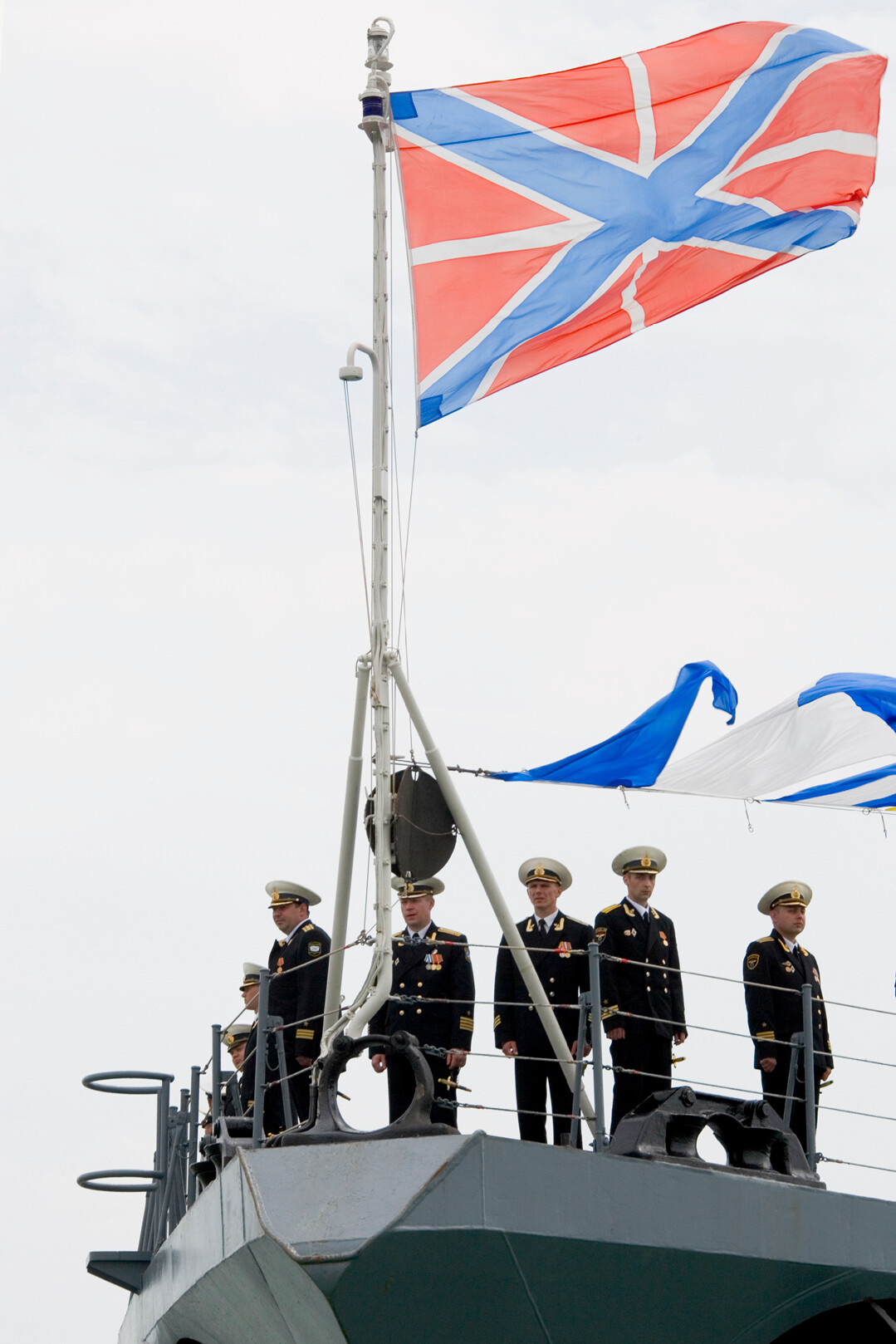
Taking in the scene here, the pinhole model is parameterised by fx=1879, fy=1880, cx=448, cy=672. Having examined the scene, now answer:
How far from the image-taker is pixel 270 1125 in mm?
10953

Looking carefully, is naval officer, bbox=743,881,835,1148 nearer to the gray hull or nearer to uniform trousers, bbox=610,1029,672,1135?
uniform trousers, bbox=610,1029,672,1135

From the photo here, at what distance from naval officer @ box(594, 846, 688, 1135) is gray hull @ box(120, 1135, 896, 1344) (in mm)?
2067

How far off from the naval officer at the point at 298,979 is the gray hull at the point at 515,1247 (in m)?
2.50

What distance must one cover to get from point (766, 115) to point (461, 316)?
9.27 feet

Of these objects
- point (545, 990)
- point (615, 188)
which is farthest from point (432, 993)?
point (615, 188)

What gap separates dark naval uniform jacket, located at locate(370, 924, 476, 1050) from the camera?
10742 mm

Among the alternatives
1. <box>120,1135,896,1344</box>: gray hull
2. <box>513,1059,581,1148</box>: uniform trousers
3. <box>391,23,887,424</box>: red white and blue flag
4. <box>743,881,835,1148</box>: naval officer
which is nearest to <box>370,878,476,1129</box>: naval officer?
<box>513,1059,581,1148</box>: uniform trousers

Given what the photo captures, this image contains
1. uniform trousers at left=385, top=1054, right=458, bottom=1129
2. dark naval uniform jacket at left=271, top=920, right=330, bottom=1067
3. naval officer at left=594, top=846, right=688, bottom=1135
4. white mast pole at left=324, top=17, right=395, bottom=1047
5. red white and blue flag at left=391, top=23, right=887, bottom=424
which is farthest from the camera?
dark naval uniform jacket at left=271, top=920, right=330, bottom=1067

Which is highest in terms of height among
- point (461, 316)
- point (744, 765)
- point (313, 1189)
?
point (461, 316)

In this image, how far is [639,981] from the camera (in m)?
11.1

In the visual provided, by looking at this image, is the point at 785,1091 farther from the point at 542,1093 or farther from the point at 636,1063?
the point at 542,1093

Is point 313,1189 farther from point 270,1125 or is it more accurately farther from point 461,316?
point 461,316

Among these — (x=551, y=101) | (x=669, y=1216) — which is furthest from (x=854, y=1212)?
(x=551, y=101)

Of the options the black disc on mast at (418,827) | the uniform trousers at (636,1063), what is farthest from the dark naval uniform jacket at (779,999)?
the black disc on mast at (418,827)
